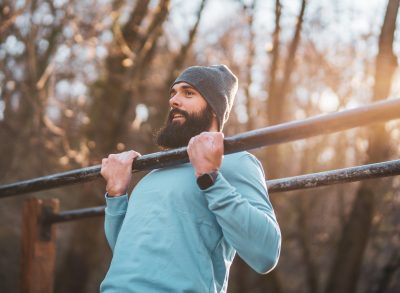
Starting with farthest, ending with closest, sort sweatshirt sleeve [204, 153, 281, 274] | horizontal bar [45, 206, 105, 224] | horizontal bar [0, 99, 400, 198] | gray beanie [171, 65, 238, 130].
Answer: horizontal bar [45, 206, 105, 224] → gray beanie [171, 65, 238, 130] → sweatshirt sleeve [204, 153, 281, 274] → horizontal bar [0, 99, 400, 198]

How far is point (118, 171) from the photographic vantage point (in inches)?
72.4

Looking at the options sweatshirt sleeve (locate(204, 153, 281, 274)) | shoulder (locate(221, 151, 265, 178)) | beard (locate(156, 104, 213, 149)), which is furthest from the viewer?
beard (locate(156, 104, 213, 149))

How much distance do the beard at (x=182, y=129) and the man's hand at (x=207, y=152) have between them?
0.46 meters

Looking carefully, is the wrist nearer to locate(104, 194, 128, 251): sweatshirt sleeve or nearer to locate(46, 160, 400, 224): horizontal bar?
locate(104, 194, 128, 251): sweatshirt sleeve

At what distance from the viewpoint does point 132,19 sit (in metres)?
8.35

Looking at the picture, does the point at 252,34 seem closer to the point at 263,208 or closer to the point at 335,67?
the point at 335,67

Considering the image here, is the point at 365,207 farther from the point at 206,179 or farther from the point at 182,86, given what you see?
the point at 206,179

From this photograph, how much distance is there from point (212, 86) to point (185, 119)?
0.22 meters

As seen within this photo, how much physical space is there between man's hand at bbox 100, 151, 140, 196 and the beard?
0.66 ft

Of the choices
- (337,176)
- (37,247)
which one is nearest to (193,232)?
(337,176)

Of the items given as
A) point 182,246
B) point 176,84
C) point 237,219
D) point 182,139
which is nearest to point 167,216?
point 182,246

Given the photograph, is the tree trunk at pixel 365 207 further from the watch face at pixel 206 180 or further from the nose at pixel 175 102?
the watch face at pixel 206 180

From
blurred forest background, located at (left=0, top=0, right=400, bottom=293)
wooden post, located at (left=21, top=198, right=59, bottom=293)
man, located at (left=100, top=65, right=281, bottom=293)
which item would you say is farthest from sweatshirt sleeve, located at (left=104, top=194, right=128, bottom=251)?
blurred forest background, located at (left=0, top=0, right=400, bottom=293)

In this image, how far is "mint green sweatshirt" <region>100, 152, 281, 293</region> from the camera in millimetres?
1510
